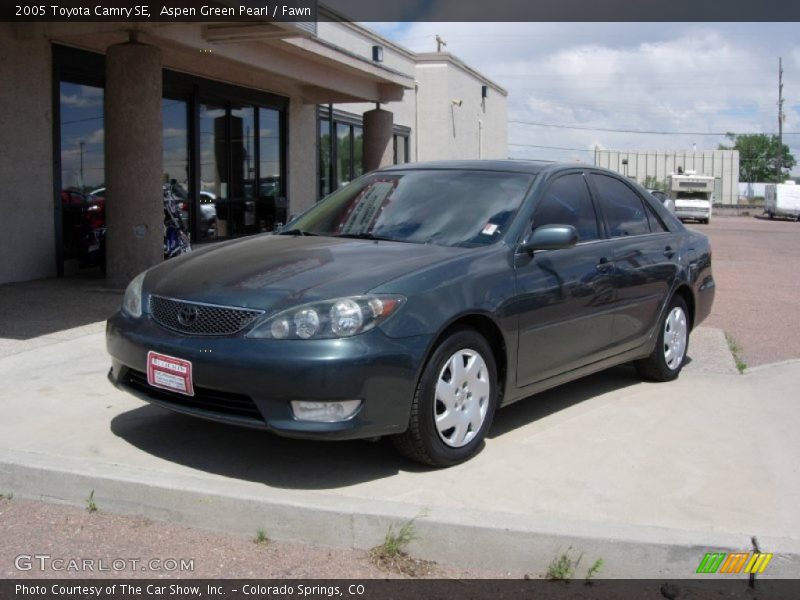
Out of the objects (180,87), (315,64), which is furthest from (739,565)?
(315,64)

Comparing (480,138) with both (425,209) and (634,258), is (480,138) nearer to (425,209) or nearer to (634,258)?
(634,258)

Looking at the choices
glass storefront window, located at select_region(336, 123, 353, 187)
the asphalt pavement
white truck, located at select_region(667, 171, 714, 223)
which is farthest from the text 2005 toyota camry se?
white truck, located at select_region(667, 171, 714, 223)

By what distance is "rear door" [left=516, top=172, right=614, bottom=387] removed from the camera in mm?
4910

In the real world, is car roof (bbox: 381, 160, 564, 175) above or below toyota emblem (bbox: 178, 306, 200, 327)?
above

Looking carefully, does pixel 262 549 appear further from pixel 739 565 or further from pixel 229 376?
pixel 739 565

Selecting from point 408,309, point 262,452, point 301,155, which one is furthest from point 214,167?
point 408,309

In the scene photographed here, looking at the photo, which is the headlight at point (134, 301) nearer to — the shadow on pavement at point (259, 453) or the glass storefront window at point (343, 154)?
the shadow on pavement at point (259, 453)

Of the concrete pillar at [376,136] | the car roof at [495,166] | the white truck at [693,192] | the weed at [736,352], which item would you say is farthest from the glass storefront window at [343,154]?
the white truck at [693,192]

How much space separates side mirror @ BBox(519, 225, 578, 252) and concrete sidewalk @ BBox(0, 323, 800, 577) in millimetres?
1101

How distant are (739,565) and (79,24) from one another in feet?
30.2

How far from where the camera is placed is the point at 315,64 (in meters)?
15.8

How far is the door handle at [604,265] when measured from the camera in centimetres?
554

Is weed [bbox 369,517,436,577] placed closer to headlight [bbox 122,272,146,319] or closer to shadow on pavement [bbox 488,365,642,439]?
shadow on pavement [bbox 488,365,642,439]

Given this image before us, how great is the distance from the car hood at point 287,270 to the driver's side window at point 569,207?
811mm
